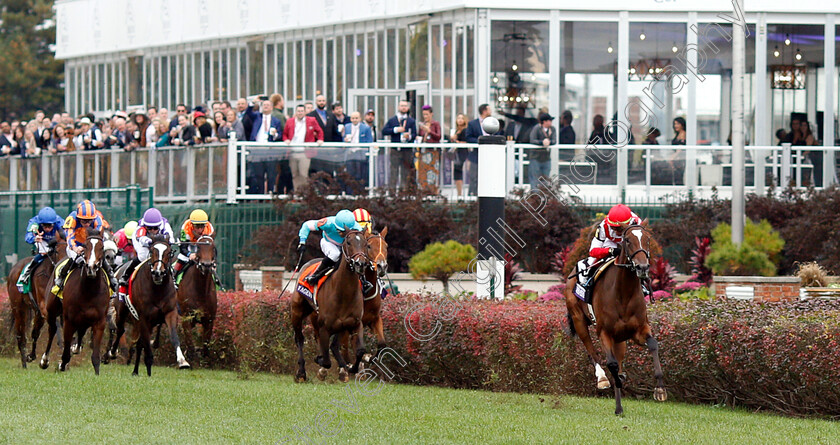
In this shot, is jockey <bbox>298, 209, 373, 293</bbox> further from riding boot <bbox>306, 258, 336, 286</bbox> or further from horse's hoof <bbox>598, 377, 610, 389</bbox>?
horse's hoof <bbox>598, 377, 610, 389</bbox>

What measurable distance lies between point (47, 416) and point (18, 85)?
4565 cm

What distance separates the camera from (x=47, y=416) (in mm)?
11414

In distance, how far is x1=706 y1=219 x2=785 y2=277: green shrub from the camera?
61.1ft

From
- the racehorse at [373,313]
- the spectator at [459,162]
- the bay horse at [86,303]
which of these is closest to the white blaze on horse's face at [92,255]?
the bay horse at [86,303]

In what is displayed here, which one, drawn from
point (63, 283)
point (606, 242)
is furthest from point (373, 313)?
point (63, 283)

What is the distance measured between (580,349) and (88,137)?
1355 cm

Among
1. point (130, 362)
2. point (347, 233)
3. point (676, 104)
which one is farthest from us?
point (676, 104)

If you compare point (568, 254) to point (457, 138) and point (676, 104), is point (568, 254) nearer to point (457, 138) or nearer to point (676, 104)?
point (457, 138)

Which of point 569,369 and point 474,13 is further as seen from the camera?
point 474,13

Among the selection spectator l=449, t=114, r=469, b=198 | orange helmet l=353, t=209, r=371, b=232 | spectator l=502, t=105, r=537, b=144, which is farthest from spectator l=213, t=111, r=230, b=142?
orange helmet l=353, t=209, r=371, b=232

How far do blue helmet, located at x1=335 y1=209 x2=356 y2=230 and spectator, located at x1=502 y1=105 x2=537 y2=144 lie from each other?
32.8 feet

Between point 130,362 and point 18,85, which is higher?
point 18,85

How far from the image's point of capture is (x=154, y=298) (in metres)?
15.5

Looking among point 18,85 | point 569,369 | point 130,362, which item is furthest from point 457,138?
point 18,85
